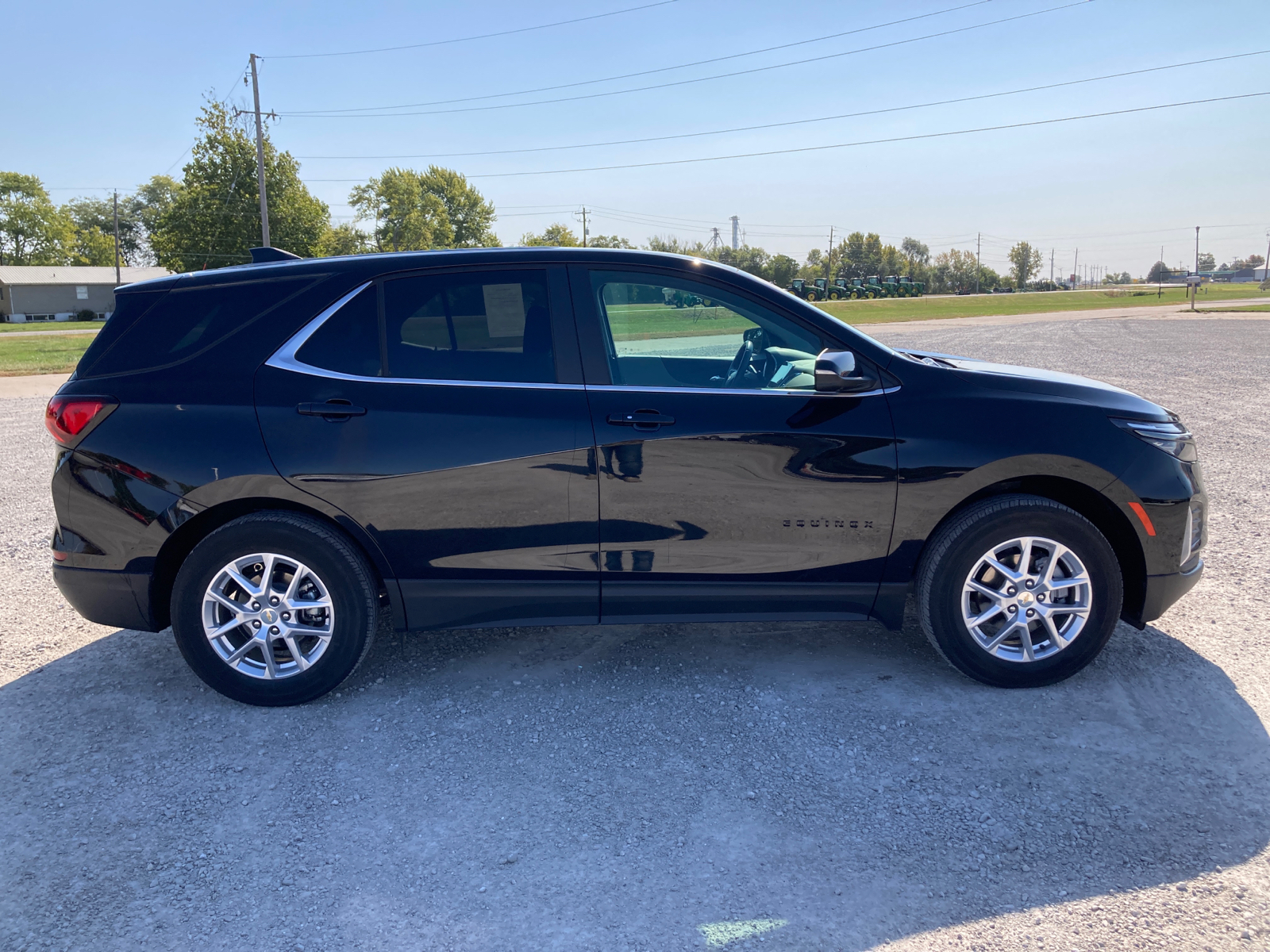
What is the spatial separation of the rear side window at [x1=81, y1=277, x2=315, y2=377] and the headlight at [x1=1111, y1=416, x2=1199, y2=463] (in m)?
3.56

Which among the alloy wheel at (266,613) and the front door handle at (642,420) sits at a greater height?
the front door handle at (642,420)

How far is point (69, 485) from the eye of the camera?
371 centimetres

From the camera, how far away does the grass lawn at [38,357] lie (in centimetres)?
2160

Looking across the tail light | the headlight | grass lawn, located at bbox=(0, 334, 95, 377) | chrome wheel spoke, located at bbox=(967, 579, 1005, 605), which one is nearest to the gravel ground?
chrome wheel spoke, located at bbox=(967, 579, 1005, 605)

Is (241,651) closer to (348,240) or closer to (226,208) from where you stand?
(226,208)

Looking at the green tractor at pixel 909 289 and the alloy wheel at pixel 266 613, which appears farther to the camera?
the green tractor at pixel 909 289

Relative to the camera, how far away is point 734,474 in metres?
3.66

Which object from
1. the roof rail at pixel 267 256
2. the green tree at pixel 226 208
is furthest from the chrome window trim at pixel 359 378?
the green tree at pixel 226 208

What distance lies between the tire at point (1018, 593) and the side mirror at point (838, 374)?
714 millimetres

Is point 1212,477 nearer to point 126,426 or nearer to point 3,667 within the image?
point 126,426

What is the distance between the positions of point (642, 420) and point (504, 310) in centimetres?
77

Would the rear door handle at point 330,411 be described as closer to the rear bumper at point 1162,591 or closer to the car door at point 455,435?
the car door at point 455,435

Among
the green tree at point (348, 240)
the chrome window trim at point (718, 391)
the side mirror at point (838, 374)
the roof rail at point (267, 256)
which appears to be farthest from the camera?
the green tree at point (348, 240)

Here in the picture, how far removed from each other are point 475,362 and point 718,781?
75.8 inches
